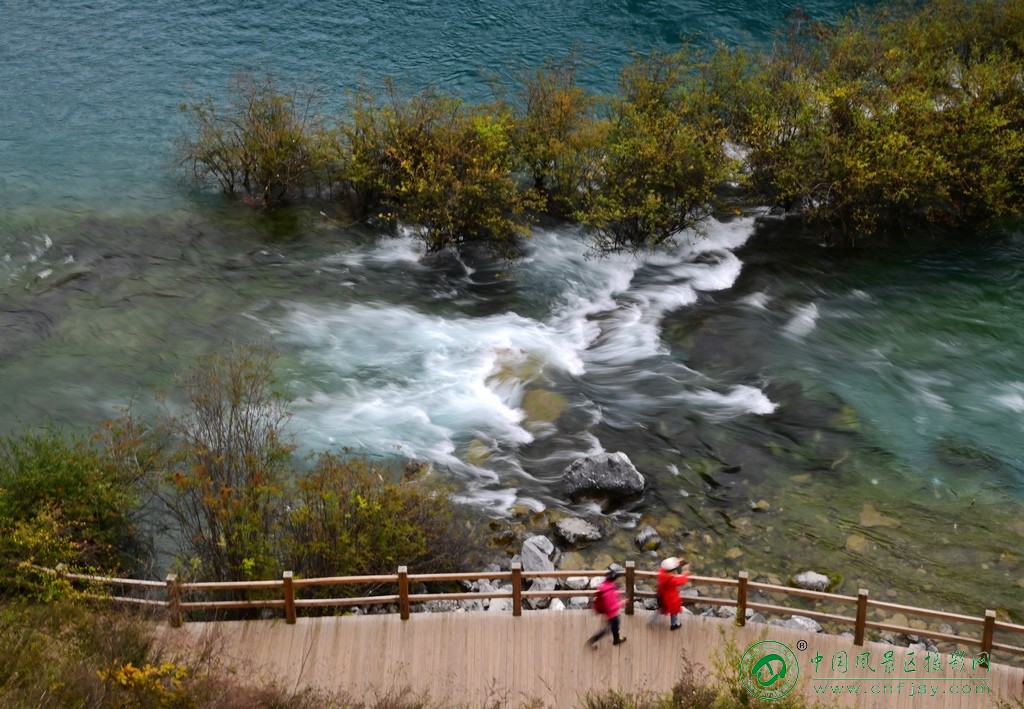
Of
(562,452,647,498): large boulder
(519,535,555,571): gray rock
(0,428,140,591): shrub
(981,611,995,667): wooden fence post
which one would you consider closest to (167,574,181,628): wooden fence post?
(0,428,140,591): shrub

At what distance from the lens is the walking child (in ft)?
59.2

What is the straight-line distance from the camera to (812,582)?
21.7 meters

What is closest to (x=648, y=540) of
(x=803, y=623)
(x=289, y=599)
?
(x=803, y=623)

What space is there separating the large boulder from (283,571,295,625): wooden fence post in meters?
8.16

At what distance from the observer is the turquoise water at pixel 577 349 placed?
24312 mm

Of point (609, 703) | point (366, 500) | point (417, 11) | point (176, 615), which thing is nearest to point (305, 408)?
point (366, 500)

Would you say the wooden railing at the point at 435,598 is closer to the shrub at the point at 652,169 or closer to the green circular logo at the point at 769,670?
the green circular logo at the point at 769,670

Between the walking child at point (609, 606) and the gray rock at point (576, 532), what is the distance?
15.1 ft

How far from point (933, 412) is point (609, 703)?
1530cm

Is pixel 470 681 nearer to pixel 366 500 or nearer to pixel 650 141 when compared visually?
pixel 366 500

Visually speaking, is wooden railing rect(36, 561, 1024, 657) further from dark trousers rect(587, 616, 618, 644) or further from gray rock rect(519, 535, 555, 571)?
gray rock rect(519, 535, 555, 571)

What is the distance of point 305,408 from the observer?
88.8 ft

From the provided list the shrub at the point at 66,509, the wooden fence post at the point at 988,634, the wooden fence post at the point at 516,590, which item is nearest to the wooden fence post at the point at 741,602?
the wooden fence post at the point at 516,590

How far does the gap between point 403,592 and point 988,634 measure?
10535 millimetres
